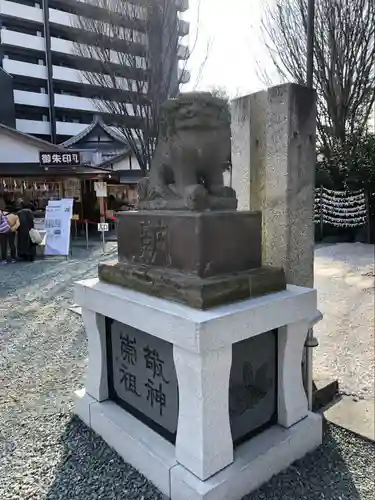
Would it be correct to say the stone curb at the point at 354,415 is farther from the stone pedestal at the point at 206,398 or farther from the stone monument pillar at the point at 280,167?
the stone monument pillar at the point at 280,167

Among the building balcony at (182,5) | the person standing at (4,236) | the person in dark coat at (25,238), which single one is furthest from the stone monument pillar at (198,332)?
the building balcony at (182,5)

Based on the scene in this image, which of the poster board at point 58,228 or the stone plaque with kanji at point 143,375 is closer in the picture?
the stone plaque with kanji at point 143,375

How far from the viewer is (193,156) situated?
2.03m

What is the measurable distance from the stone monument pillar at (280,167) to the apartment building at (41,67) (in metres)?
24.6

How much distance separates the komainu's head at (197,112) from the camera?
1.96 metres

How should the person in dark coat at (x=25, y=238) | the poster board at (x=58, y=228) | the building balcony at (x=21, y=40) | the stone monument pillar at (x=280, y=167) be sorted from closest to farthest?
the stone monument pillar at (x=280, y=167)
the person in dark coat at (x=25, y=238)
the poster board at (x=58, y=228)
the building balcony at (x=21, y=40)

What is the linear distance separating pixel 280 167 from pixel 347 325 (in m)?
3.09

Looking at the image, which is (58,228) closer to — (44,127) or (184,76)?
(184,76)

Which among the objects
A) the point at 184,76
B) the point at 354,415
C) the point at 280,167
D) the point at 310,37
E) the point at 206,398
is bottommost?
the point at 354,415

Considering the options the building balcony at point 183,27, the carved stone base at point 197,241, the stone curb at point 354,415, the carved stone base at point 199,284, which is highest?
the building balcony at point 183,27

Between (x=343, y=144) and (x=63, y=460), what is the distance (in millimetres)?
12388

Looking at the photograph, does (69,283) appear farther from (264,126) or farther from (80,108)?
(80,108)

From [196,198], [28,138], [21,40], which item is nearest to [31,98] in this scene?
[21,40]

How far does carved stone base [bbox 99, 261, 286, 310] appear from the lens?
1716 mm
